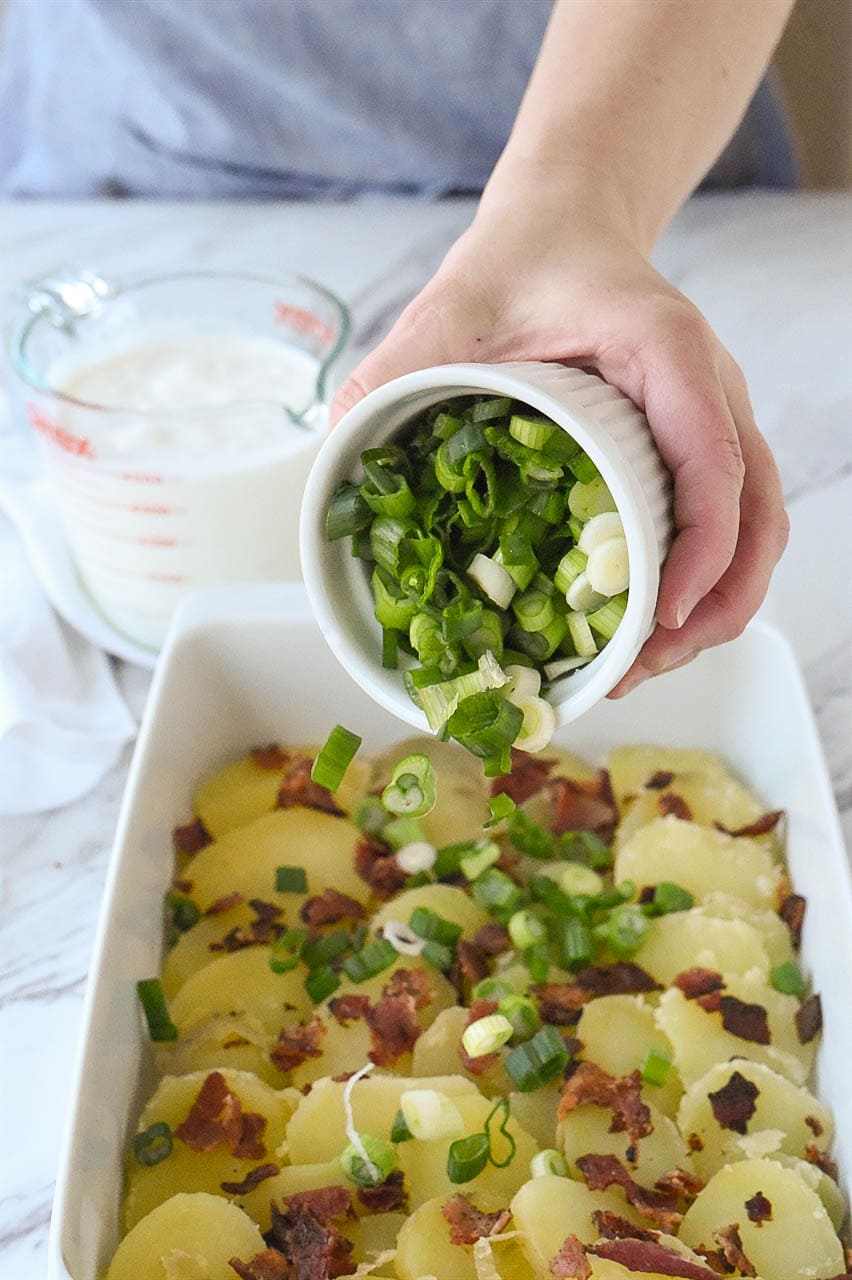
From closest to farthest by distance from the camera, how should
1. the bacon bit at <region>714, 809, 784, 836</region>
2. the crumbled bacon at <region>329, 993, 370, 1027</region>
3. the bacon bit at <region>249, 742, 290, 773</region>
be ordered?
the crumbled bacon at <region>329, 993, 370, 1027</region>
the bacon bit at <region>714, 809, 784, 836</region>
the bacon bit at <region>249, 742, 290, 773</region>

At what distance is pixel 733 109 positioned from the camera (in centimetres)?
121

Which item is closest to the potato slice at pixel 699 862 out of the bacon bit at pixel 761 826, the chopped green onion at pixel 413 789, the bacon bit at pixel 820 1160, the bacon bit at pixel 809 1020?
the bacon bit at pixel 761 826

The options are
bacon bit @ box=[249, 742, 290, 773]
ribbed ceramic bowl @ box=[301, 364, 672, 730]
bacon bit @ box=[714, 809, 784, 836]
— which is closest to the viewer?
ribbed ceramic bowl @ box=[301, 364, 672, 730]

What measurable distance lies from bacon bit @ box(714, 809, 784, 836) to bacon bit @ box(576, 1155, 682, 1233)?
13.8 inches

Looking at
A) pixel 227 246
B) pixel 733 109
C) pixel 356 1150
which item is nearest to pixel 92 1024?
pixel 356 1150

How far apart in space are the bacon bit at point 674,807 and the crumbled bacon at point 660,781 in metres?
0.02

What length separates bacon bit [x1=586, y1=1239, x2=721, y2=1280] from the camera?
2.58ft

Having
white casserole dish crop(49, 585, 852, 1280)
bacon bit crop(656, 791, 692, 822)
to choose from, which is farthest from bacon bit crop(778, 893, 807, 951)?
bacon bit crop(656, 791, 692, 822)

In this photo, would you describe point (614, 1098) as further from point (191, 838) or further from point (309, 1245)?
point (191, 838)

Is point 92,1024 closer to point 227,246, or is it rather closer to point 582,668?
point 582,668

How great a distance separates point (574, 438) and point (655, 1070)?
524 mm

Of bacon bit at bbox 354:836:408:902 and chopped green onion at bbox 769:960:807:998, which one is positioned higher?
chopped green onion at bbox 769:960:807:998

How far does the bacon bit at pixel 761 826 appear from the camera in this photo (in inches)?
45.4

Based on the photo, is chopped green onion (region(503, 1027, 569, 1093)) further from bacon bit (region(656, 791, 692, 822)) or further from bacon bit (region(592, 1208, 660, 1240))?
bacon bit (region(656, 791, 692, 822))
